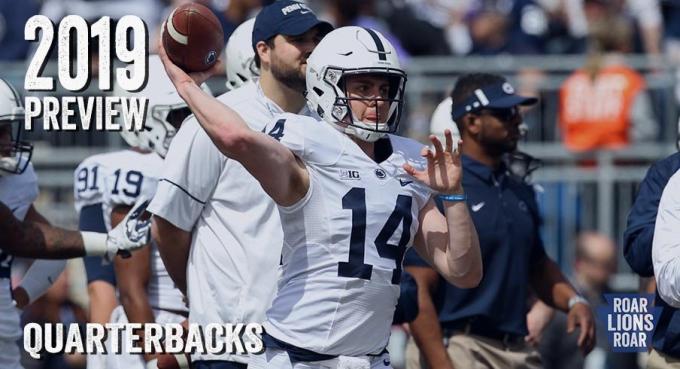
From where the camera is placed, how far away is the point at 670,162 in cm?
667

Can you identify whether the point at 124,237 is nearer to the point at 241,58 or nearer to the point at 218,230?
the point at 218,230

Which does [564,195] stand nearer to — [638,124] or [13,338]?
[638,124]

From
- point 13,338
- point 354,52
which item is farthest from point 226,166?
point 13,338

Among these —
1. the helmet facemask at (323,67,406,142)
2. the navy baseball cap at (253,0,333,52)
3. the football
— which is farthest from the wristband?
the football

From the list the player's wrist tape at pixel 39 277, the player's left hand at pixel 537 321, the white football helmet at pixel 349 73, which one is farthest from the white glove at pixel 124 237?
the player's left hand at pixel 537 321

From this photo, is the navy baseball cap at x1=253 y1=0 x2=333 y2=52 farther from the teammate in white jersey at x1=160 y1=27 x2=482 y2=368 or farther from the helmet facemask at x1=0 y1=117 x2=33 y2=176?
the helmet facemask at x1=0 y1=117 x2=33 y2=176

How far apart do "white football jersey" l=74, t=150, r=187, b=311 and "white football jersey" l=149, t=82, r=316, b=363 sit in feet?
2.44

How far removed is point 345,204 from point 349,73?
517 millimetres

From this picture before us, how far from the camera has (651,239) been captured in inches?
255

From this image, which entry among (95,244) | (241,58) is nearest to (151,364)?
(95,244)

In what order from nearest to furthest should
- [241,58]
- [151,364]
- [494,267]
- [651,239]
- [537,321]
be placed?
[651,239] → [151,364] → [241,58] → [494,267] → [537,321]

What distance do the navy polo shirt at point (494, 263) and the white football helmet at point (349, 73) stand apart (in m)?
1.75

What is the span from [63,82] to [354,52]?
6.29 feet

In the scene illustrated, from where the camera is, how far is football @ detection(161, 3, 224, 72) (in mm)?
5988
